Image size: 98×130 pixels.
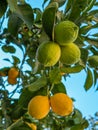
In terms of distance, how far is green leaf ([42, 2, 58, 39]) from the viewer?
4.46 feet

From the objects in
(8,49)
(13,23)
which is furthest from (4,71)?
(13,23)

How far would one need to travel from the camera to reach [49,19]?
4.51 feet

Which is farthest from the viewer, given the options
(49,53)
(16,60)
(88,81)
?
(16,60)

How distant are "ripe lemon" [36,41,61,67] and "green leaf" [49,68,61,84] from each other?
19cm

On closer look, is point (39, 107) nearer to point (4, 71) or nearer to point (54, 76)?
point (54, 76)

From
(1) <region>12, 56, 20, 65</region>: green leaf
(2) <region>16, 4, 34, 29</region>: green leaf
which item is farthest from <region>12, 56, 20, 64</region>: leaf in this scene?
(2) <region>16, 4, 34, 29</region>: green leaf

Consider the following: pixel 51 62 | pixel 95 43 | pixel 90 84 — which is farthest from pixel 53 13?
pixel 90 84

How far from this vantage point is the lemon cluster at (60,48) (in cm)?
132

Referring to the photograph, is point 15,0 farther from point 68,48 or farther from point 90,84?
point 90,84

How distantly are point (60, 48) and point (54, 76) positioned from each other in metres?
0.19

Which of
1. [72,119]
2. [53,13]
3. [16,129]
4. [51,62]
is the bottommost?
[72,119]

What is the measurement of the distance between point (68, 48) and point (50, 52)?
91 millimetres

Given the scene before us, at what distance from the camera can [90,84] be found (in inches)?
74.4

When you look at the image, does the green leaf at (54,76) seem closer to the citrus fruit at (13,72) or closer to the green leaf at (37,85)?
the green leaf at (37,85)
